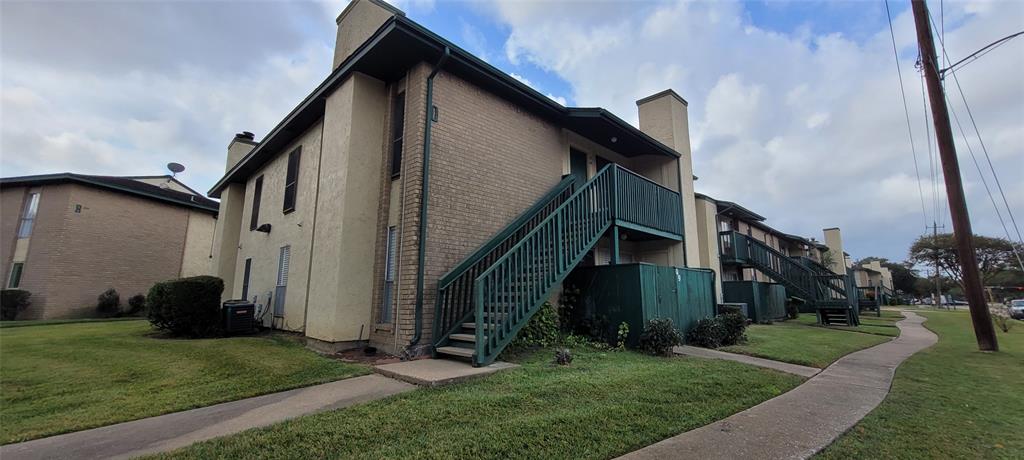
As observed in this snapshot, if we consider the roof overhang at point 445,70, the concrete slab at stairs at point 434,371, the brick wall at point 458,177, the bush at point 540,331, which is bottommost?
the concrete slab at stairs at point 434,371

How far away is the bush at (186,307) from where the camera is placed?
9.42 metres

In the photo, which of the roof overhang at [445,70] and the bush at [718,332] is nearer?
the roof overhang at [445,70]

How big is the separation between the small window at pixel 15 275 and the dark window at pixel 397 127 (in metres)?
19.8

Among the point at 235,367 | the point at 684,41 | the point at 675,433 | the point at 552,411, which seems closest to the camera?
the point at 675,433

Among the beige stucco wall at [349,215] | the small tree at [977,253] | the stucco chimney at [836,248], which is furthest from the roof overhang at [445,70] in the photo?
the small tree at [977,253]

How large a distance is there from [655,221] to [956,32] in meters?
9.07

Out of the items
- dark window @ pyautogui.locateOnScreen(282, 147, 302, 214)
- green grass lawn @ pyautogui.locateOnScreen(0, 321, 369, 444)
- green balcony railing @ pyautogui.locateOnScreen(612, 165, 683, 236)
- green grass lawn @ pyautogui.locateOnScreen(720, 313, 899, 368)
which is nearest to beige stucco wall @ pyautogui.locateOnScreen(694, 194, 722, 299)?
green balcony railing @ pyautogui.locateOnScreen(612, 165, 683, 236)

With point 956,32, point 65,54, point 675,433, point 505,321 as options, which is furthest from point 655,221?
point 65,54

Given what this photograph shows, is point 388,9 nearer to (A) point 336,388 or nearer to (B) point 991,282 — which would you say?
(A) point 336,388

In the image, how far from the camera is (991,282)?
5359cm

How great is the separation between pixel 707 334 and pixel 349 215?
796 cm

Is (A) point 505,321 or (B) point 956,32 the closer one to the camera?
(A) point 505,321

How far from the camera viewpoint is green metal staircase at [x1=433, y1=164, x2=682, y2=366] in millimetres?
6152

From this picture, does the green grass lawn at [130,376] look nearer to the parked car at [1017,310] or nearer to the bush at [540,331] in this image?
the bush at [540,331]
